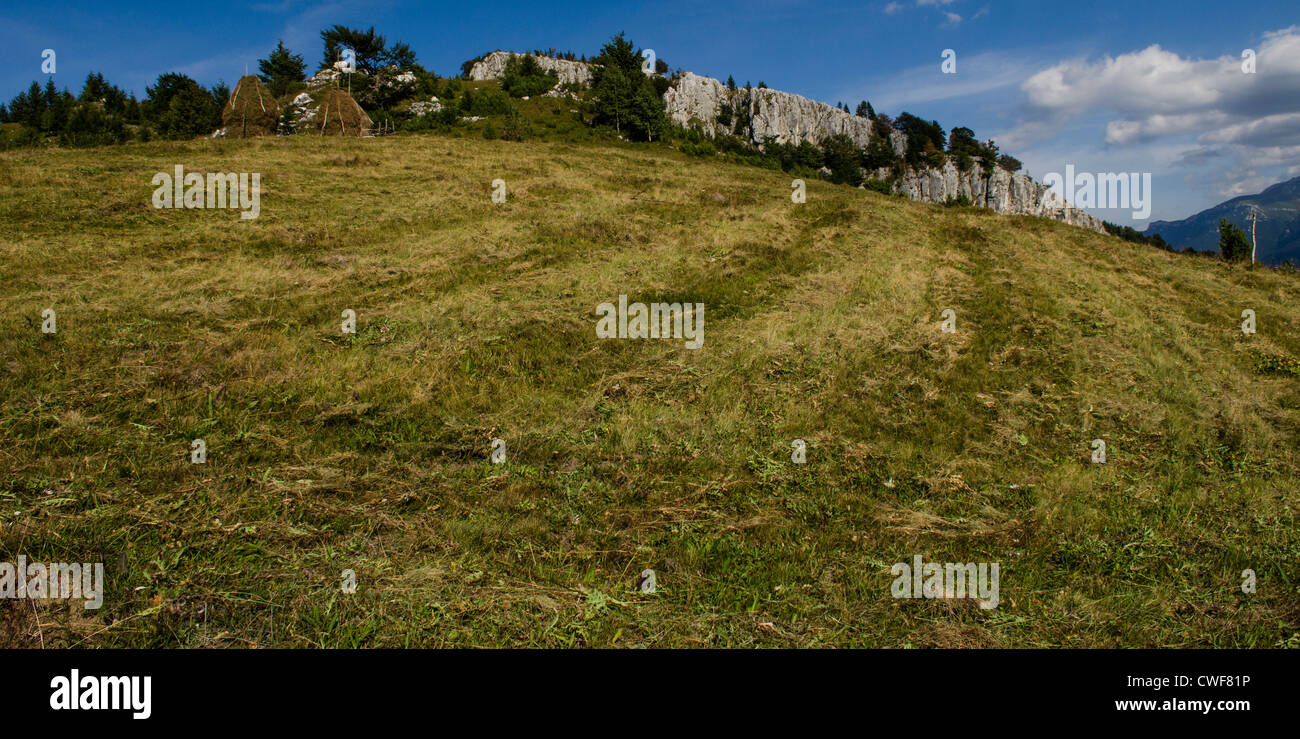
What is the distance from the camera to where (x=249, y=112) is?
4159 cm

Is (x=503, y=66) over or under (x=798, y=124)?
over

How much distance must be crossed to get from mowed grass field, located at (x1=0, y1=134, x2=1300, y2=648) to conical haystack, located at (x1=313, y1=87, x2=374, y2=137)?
28425 millimetres

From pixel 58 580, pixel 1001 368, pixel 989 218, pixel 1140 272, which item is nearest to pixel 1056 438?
pixel 1001 368

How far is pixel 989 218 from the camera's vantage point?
3016 centimetres

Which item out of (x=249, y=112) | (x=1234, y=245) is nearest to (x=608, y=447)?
(x=1234, y=245)

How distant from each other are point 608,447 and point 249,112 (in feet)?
162

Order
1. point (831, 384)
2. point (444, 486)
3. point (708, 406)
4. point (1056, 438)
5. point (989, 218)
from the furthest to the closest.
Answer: point (989, 218) < point (831, 384) < point (708, 406) < point (1056, 438) < point (444, 486)

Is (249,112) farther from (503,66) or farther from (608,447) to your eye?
(503,66)

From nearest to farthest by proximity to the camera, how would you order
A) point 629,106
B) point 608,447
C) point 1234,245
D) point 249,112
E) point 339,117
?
point 608,447, point 1234,245, point 249,112, point 339,117, point 629,106

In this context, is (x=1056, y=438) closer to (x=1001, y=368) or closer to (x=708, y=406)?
(x=1001, y=368)

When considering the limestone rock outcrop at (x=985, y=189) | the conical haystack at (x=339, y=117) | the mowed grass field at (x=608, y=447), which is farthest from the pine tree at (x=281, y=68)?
the limestone rock outcrop at (x=985, y=189)

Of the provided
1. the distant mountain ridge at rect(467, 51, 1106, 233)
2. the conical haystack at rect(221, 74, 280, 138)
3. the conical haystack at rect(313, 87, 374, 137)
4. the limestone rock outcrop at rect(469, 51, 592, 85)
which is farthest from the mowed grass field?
the limestone rock outcrop at rect(469, 51, 592, 85)

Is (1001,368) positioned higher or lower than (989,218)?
lower
